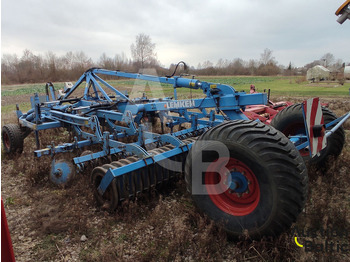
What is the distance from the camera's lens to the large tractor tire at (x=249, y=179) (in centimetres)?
230

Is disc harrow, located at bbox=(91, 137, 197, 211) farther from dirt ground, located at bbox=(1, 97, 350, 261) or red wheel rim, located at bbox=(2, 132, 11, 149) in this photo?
red wheel rim, located at bbox=(2, 132, 11, 149)

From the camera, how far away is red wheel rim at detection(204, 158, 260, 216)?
8.55ft

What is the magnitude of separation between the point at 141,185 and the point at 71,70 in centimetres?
4239

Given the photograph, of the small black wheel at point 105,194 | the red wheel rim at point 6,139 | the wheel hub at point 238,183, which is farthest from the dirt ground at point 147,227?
the red wheel rim at point 6,139

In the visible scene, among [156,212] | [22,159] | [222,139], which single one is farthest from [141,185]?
[22,159]

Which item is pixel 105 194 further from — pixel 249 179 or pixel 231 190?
pixel 249 179

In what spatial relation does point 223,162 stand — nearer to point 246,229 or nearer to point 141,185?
point 246,229

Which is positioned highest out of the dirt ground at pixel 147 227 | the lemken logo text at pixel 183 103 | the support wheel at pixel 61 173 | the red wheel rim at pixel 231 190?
the lemken logo text at pixel 183 103

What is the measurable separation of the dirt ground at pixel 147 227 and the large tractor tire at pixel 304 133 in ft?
0.55

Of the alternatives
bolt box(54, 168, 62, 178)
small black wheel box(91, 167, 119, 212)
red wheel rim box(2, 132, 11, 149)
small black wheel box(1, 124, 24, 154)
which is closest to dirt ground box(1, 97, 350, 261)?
small black wheel box(91, 167, 119, 212)

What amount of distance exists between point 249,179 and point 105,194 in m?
1.93

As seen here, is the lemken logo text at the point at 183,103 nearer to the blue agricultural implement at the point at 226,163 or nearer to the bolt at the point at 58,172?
the blue agricultural implement at the point at 226,163

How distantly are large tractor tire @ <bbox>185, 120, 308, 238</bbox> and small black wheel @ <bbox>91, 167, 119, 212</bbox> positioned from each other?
3.40 feet

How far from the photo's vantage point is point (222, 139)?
263 centimetres
